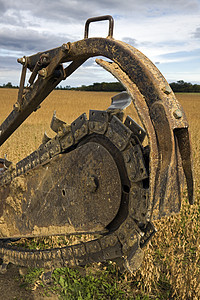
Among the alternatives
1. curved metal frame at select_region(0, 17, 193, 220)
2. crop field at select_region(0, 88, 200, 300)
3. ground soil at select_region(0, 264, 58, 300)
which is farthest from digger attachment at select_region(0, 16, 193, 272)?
crop field at select_region(0, 88, 200, 300)

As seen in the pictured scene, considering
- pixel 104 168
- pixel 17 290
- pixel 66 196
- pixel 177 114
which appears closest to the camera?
pixel 177 114

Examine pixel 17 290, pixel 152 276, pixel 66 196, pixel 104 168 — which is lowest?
pixel 17 290

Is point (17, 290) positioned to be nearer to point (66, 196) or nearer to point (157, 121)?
point (66, 196)

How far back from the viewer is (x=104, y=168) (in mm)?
1830

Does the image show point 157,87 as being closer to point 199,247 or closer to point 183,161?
point 183,161

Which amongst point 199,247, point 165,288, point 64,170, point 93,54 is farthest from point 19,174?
point 199,247

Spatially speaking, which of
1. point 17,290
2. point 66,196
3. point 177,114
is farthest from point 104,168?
point 17,290

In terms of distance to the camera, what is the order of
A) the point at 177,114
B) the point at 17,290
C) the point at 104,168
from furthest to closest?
the point at 17,290 → the point at 104,168 → the point at 177,114

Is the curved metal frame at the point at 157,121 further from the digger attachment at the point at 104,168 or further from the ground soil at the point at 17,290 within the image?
the ground soil at the point at 17,290

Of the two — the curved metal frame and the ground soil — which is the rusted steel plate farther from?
the ground soil

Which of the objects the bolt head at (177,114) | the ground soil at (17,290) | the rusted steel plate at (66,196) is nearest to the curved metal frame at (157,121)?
the bolt head at (177,114)

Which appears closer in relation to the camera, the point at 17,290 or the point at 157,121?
the point at 157,121

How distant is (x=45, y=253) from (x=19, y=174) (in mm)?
737

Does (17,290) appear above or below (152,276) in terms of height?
below
